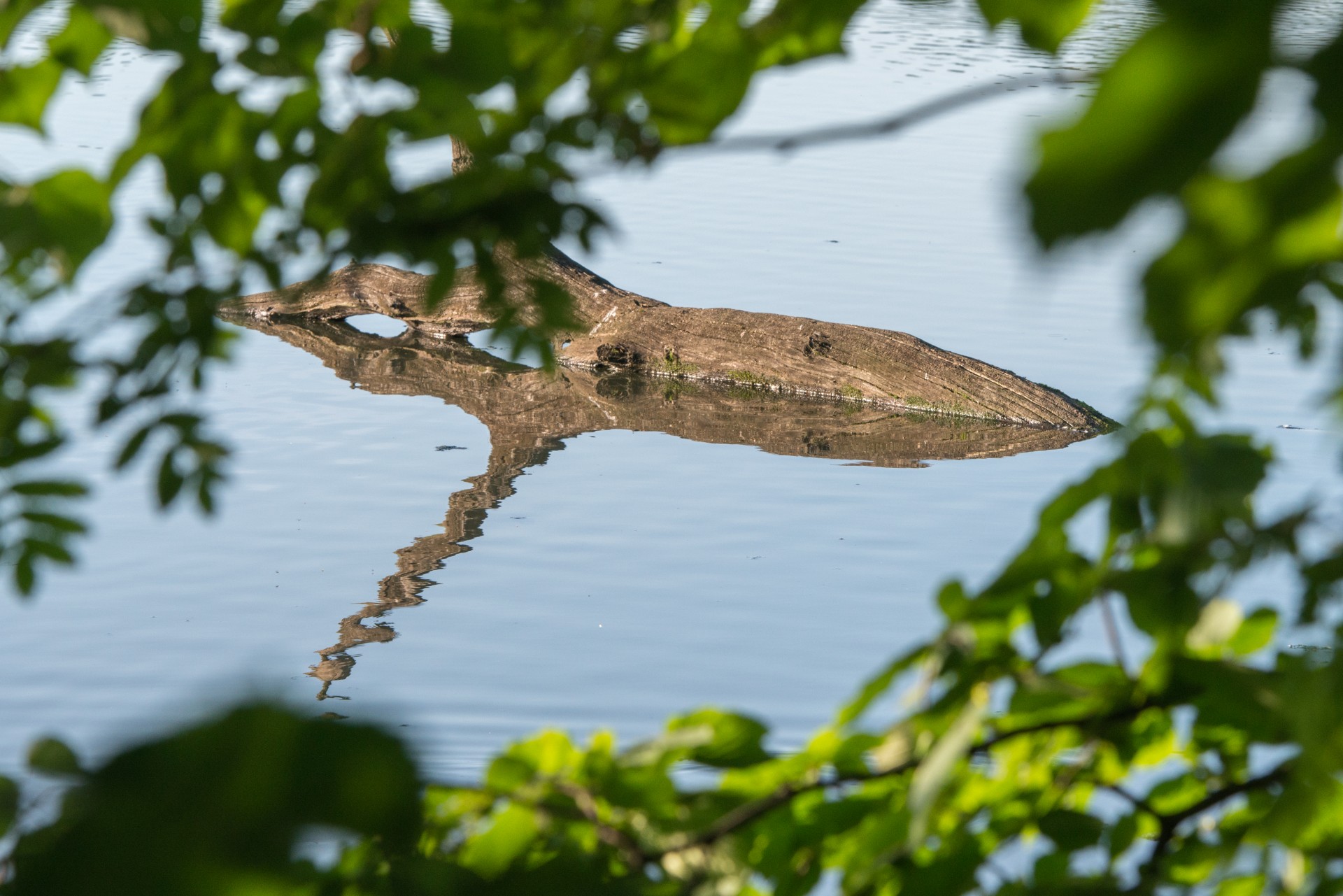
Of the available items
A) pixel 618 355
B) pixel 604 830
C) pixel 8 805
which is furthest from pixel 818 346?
pixel 8 805

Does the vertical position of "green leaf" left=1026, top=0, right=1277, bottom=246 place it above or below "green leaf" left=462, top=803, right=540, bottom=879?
above

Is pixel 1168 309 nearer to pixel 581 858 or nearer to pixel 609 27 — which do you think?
pixel 581 858

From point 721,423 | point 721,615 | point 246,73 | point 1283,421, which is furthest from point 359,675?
point 1283,421

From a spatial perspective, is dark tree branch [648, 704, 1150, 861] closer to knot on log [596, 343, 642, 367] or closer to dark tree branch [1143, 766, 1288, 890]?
dark tree branch [1143, 766, 1288, 890]

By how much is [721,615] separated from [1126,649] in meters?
2.27

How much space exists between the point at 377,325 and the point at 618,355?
9.99ft

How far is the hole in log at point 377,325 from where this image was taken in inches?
526

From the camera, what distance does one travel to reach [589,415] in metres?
11.2

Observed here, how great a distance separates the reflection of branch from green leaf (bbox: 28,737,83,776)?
79cm

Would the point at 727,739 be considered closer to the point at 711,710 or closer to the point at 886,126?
the point at 711,710

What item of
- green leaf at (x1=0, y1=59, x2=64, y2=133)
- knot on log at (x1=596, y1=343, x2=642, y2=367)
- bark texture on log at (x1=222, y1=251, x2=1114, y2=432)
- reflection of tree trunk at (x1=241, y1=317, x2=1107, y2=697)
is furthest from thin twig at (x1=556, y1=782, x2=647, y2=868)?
knot on log at (x1=596, y1=343, x2=642, y2=367)

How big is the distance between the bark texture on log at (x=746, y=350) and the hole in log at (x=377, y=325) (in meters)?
0.25

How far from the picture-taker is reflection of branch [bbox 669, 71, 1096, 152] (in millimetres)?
1182

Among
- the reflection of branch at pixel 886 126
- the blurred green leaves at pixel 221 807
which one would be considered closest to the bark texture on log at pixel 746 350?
the reflection of branch at pixel 886 126
